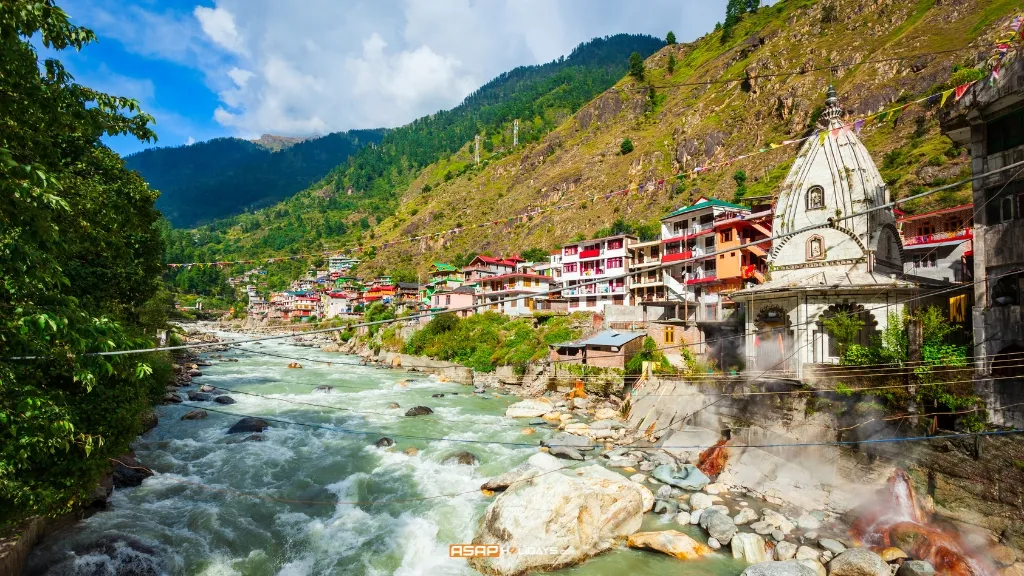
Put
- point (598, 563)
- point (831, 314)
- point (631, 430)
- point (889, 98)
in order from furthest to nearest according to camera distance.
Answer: point (889, 98) < point (631, 430) < point (831, 314) < point (598, 563)

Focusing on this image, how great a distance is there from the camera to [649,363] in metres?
25.8

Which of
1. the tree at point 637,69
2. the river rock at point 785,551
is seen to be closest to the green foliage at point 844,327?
the river rock at point 785,551

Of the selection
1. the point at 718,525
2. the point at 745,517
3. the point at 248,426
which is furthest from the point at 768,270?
the point at 248,426

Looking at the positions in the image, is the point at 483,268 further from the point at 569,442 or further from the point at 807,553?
the point at 807,553

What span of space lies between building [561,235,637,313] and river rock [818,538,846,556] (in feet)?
98.9

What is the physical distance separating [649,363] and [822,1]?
111472 mm

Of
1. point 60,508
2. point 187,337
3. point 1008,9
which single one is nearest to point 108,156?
point 60,508

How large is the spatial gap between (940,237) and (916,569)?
28494mm

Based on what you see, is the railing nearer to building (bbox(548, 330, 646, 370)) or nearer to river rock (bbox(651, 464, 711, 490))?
building (bbox(548, 330, 646, 370))

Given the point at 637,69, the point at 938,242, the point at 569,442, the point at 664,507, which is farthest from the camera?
the point at 637,69

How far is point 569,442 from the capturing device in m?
19.8

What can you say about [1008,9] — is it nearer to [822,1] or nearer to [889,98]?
[889,98]

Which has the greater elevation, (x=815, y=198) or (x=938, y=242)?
(x=938, y=242)

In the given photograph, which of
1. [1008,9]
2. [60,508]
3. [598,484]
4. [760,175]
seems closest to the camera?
[60,508]
